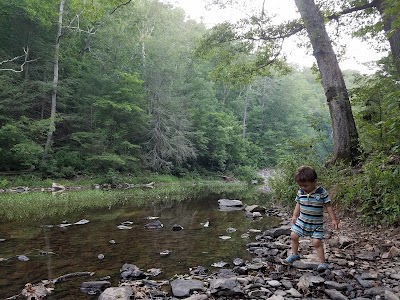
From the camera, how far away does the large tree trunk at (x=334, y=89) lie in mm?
8438

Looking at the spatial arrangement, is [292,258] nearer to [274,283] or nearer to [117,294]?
[274,283]

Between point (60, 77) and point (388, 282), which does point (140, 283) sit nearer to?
point (388, 282)

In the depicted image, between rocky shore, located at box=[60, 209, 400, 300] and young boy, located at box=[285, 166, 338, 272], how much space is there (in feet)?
1.07

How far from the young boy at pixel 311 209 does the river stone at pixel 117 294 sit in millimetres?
2090

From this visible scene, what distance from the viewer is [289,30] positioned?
1075 cm

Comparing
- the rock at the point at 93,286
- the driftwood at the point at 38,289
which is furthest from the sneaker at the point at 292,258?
the driftwood at the point at 38,289

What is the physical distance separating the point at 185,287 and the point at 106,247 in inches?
100

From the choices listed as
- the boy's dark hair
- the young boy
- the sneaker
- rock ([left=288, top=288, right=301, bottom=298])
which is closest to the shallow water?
the sneaker

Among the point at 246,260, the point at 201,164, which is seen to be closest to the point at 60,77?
the point at 201,164

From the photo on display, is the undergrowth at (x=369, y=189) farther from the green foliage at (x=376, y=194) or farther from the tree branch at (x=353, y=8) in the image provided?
the tree branch at (x=353, y=8)

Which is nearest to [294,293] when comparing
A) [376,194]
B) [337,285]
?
[337,285]

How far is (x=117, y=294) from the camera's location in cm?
328

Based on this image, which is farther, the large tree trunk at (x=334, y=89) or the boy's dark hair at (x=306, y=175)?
the large tree trunk at (x=334, y=89)

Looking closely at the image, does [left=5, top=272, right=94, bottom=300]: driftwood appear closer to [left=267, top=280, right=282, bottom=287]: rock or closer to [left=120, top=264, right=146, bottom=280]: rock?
[left=120, top=264, right=146, bottom=280]: rock
